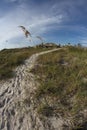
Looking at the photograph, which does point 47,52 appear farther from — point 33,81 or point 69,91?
point 69,91

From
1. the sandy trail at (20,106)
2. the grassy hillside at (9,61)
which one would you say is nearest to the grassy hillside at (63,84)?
the sandy trail at (20,106)

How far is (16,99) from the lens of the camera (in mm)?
11750

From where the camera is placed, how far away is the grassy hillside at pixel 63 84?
1089 cm

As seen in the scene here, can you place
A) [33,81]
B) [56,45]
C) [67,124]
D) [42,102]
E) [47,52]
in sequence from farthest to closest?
[56,45], [47,52], [33,81], [42,102], [67,124]

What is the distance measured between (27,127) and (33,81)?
2491mm

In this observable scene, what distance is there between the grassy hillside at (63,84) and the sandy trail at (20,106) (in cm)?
34

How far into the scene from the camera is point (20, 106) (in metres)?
11.4

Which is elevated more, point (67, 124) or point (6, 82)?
point (6, 82)

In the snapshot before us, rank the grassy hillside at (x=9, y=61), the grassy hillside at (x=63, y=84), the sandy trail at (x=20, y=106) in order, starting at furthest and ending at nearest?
the grassy hillside at (x=9, y=61)
the grassy hillside at (x=63, y=84)
the sandy trail at (x=20, y=106)

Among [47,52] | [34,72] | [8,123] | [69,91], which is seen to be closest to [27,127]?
[8,123]

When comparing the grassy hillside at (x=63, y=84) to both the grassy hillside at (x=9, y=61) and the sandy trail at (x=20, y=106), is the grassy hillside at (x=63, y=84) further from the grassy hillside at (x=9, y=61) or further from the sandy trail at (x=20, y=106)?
the grassy hillside at (x=9, y=61)

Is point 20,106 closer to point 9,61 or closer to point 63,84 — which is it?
point 63,84

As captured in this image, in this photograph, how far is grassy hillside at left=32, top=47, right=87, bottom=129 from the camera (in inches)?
429

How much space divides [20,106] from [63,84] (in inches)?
80.8
